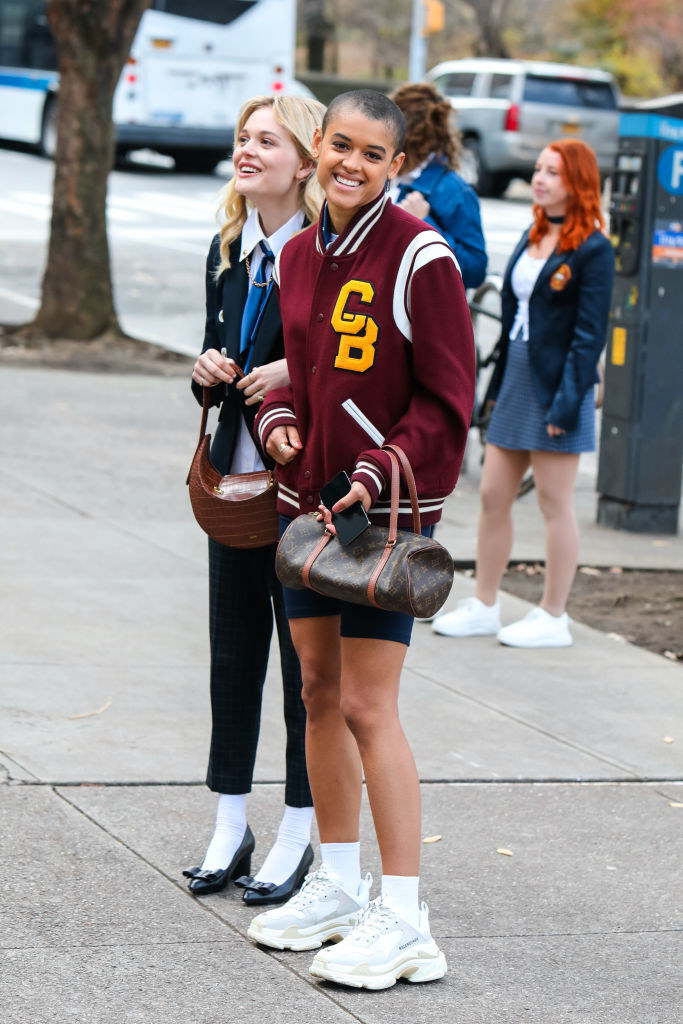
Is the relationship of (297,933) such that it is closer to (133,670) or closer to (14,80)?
(133,670)

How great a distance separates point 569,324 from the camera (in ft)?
20.6

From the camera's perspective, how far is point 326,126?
3.56m

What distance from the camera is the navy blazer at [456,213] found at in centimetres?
640

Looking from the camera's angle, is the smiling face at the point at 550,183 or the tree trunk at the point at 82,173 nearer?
the smiling face at the point at 550,183

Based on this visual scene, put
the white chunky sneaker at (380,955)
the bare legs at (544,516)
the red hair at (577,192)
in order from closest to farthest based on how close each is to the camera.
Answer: the white chunky sneaker at (380,955), the red hair at (577,192), the bare legs at (544,516)

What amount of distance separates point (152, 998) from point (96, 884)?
0.62m

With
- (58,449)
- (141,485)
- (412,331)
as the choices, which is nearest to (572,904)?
(412,331)

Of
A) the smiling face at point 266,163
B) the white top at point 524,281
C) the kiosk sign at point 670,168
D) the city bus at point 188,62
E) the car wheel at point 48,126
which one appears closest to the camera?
the smiling face at point 266,163

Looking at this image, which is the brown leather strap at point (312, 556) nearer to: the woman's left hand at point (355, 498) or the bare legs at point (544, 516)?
the woman's left hand at point (355, 498)

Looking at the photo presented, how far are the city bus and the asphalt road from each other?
939 mm

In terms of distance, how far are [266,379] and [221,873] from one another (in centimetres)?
123

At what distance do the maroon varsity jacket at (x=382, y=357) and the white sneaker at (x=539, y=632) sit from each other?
2897 millimetres

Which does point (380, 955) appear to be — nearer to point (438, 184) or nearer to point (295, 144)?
point (295, 144)

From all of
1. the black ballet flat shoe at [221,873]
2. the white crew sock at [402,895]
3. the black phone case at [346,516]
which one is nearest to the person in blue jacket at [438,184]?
the black ballet flat shoe at [221,873]
